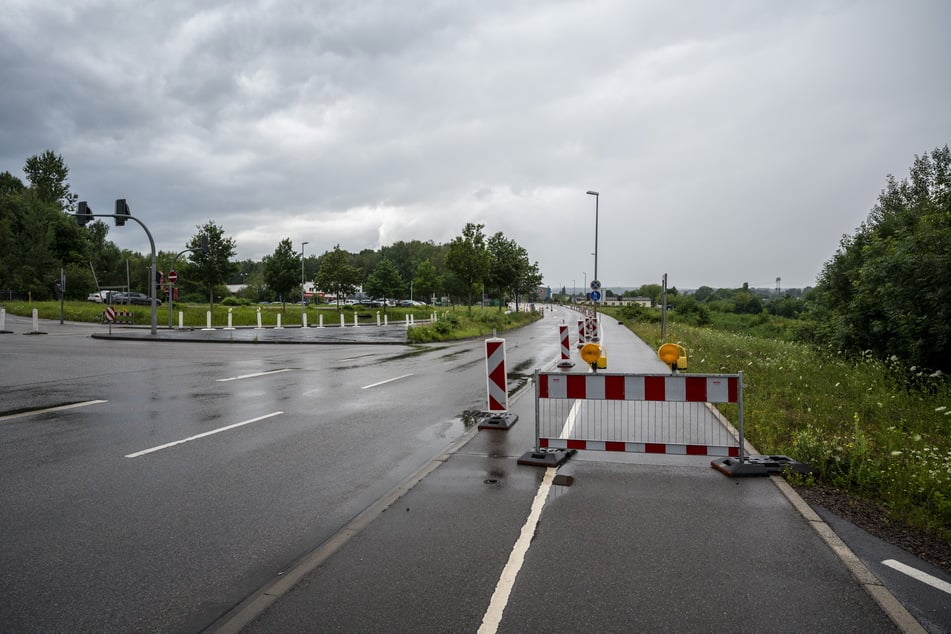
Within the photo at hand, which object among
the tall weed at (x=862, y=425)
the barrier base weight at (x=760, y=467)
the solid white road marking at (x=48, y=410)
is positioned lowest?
the solid white road marking at (x=48, y=410)

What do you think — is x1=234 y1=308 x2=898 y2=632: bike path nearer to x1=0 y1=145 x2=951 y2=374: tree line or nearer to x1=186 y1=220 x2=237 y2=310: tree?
x1=0 y1=145 x2=951 y2=374: tree line

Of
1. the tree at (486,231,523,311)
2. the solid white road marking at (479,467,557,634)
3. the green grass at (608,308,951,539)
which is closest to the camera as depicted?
the solid white road marking at (479,467,557,634)

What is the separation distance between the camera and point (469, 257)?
4072 centimetres

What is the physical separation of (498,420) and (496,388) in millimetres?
494

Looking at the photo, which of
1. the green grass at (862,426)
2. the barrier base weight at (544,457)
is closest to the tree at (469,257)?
the green grass at (862,426)

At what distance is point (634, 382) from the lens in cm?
606

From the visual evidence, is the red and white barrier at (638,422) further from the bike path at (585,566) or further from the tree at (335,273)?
the tree at (335,273)

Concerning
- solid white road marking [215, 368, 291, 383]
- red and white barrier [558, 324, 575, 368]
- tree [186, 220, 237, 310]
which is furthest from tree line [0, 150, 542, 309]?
red and white barrier [558, 324, 575, 368]

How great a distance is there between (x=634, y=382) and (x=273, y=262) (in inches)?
1833

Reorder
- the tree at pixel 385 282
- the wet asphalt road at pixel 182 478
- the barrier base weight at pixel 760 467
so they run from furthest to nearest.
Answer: the tree at pixel 385 282 < the barrier base weight at pixel 760 467 < the wet asphalt road at pixel 182 478

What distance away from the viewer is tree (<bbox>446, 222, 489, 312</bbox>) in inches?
1603

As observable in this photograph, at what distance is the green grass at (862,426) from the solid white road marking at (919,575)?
85cm

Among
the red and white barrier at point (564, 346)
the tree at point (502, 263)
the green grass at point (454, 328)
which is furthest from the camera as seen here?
the tree at point (502, 263)

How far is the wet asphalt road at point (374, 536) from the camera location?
3.27 m
